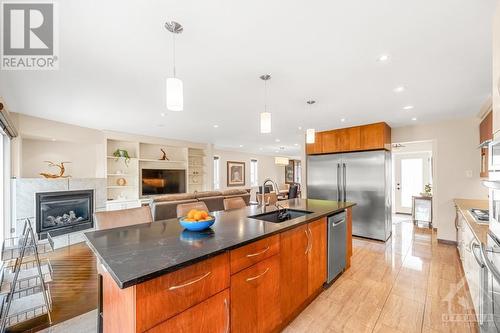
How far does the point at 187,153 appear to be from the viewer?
714 centimetres

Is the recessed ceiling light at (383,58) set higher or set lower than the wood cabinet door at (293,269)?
higher

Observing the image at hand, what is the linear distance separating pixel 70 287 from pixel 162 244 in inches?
87.1

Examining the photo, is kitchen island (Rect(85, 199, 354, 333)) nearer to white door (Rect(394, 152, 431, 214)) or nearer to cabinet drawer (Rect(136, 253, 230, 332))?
cabinet drawer (Rect(136, 253, 230, 332))

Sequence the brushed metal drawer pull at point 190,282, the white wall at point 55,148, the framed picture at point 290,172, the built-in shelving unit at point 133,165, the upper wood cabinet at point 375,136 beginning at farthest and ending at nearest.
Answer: the framed picture at point 290,172, the built-in shelving unit at point 133,165, the upper wood cabinet at point 375,136, the white wall at point 55,148, the brushed metal drawer pull at point 190,282

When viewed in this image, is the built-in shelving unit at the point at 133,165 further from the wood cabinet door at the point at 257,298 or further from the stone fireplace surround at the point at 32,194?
the wood cabinet door at the point at 257,298

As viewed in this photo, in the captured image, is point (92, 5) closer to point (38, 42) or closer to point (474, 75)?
point (38, 42)

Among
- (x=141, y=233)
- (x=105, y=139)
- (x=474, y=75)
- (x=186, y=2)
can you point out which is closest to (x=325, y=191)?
(x=474, y=75)

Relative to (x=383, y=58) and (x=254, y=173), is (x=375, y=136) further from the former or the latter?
(x=254, y=173)

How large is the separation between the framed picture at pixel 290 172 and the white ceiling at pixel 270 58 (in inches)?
346

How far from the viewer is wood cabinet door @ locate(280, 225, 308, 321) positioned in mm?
1795

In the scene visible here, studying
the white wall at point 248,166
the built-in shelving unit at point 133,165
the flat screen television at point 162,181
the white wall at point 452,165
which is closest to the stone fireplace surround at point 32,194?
the built-in shelving unit at point 133,165

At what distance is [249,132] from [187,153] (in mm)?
2709

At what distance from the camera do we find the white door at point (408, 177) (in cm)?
692

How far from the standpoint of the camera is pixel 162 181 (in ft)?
21.8
